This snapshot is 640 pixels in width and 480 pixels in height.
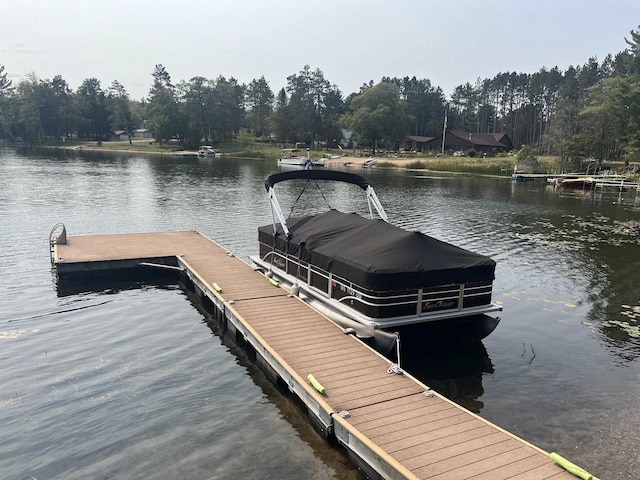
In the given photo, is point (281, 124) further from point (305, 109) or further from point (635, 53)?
point (635, 53)

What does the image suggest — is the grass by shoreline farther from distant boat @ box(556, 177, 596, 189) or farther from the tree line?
distant boat @ box(556, 177, 596, 189)

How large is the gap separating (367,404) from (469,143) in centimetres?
11646

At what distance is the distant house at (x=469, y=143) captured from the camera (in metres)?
117

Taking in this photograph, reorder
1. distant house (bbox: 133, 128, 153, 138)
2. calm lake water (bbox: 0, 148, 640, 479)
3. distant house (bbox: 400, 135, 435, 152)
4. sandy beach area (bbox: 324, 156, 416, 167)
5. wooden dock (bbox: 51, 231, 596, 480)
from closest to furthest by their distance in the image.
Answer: wooden dock (bbox: 51, 231, 596, 480) < calm lake water (bbox: 0, 148, 640, 479) < sandy beach area (bbox: 324, 156, 416, 167) < distant house (bbox: 400, 135, 435, 152) < distant house (bbox: 133, 128, 153, 138)

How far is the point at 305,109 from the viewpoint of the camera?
127500mm

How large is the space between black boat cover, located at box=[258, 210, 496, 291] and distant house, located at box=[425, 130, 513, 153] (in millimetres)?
109353

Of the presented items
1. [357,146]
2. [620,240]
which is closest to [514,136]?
[357,146]

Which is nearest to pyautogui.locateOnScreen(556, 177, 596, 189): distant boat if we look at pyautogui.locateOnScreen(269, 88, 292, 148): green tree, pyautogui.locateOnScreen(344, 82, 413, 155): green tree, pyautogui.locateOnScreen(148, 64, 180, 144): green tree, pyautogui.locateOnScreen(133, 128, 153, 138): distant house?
pyautogui.locateOnScreen(344, 82, 413, 155): green tree

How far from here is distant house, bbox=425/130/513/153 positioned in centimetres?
11731


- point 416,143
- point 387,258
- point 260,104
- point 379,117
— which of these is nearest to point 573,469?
point 387,258

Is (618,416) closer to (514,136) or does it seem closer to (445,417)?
(445,417)

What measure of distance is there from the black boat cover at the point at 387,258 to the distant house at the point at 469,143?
109353 mm

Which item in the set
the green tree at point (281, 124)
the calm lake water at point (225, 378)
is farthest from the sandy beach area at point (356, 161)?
the calm lake water at point (225, 378)

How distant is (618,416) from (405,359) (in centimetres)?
478
